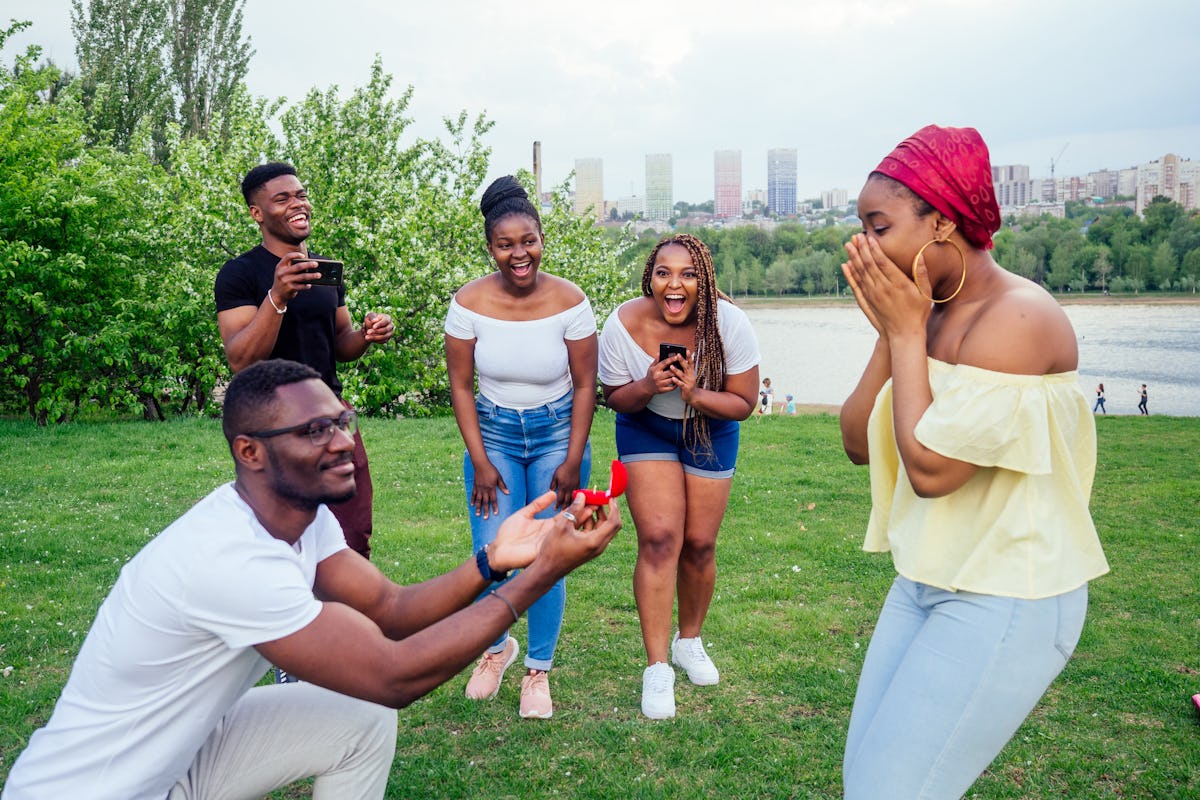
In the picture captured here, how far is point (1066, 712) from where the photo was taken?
4629 mm

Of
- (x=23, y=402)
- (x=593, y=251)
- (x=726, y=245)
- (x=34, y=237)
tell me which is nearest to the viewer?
(x=34, y=237)

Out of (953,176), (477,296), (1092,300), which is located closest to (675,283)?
(477,296)

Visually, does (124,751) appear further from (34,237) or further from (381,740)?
(34,237)

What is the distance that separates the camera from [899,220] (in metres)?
2.53

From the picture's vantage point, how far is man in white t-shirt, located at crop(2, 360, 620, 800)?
2445mm

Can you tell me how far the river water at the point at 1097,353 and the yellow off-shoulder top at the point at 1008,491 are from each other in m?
28.0

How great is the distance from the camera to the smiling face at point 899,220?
251 cm

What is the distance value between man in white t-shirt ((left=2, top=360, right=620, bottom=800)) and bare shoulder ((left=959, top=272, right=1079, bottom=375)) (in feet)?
3.68

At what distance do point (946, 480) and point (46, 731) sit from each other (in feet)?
8.06

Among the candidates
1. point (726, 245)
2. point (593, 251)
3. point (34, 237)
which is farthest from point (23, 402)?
point (726, 245)

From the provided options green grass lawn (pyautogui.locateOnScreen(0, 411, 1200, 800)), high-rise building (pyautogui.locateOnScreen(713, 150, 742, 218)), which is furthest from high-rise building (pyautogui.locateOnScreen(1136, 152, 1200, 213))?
green grass lawn (pyautogui.locateOnScreen(0, 411, 1200, 800))

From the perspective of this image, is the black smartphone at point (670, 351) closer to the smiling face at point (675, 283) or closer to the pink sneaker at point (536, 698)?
the smiling face at point (675, 283)

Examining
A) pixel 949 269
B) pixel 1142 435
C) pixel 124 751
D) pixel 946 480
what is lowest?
pixel 1142 435

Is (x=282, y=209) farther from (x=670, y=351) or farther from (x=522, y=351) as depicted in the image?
(x=670, y=351)
